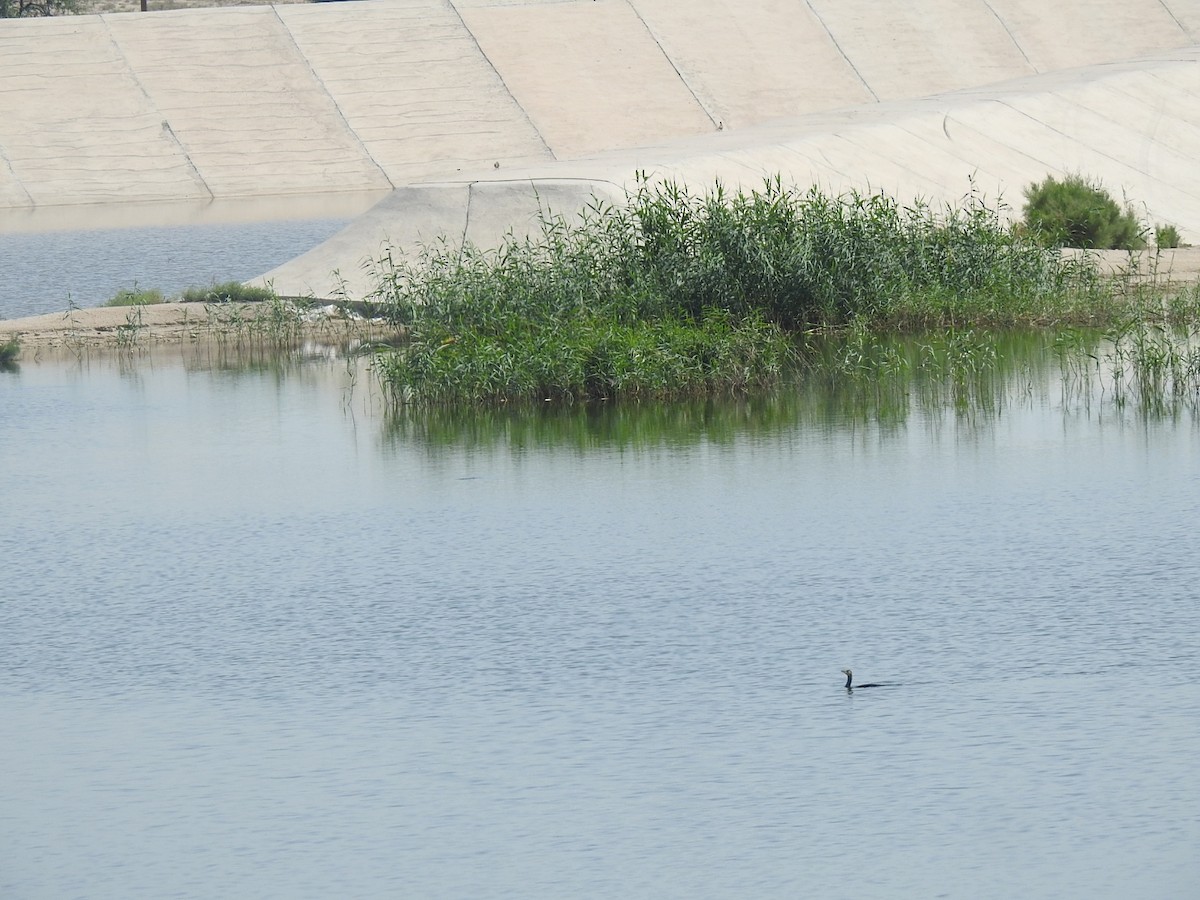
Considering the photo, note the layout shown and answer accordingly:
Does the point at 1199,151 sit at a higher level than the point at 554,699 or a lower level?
higher

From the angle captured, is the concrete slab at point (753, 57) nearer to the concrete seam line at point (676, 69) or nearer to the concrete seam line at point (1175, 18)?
the concrete seam line at point (676, 69)

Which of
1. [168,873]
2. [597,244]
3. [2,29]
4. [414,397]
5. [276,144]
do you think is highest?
[2,29]

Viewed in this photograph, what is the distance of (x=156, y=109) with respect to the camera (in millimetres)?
Result: 44344

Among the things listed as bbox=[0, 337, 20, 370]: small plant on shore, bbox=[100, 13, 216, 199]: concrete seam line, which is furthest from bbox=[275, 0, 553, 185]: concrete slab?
bbox=[0, 337, 20, 370]: small plant on shore

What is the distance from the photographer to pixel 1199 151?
32.1m

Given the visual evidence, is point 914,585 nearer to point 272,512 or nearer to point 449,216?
point 272,512

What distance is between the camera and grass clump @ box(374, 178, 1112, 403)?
16.2 m

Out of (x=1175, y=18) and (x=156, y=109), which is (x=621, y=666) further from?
(x=1175, y=18)

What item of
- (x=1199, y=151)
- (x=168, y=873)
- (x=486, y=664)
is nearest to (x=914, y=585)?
(x=486, y=664)

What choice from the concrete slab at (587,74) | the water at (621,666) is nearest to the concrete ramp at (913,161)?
the water at (621,666)

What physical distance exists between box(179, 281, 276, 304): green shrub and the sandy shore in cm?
27

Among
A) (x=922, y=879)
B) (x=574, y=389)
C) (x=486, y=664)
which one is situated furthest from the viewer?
(x=574, y=389)

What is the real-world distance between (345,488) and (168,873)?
6.62 m

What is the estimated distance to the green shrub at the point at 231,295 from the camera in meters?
24.1
